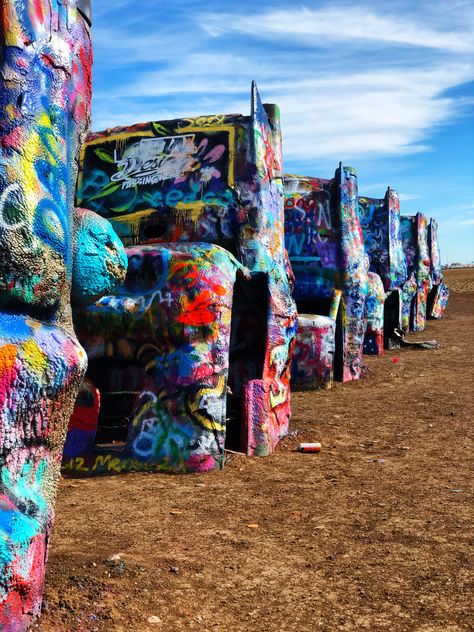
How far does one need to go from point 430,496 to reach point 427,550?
1147mm

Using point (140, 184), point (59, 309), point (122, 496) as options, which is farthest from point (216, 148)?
point (59, 309)

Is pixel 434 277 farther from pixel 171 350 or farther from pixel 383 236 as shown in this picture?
pixel 171 350

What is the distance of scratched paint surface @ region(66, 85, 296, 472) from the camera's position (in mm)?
6957

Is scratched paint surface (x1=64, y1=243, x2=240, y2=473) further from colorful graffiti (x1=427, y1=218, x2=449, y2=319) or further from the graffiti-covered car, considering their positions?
colorful graffiti (x1=427, y1=218, x2=449, y2=319)

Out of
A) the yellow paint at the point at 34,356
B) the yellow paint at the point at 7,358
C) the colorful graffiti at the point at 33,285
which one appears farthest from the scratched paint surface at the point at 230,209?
the yellow paint at the point at 7,358

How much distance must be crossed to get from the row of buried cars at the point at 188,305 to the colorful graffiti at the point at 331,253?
3597 mm

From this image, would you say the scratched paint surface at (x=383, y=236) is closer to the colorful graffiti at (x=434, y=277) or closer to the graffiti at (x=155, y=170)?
the colorful graffiti at (x=434, y=277)

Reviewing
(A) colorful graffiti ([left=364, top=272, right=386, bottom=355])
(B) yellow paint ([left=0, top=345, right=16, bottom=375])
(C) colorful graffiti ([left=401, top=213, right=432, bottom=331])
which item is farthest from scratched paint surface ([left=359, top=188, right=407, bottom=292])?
(B) yellow paint ([left=0, top=345, right=16, bottom=375])

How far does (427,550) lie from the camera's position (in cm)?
439

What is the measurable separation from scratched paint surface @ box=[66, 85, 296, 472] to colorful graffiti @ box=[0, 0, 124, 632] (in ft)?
11.8

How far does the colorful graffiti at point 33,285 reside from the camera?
2.68 m

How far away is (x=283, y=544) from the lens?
450cm

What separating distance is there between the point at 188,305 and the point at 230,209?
144 cm

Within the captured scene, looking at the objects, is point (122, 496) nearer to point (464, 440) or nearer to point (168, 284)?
point (168, 284)
